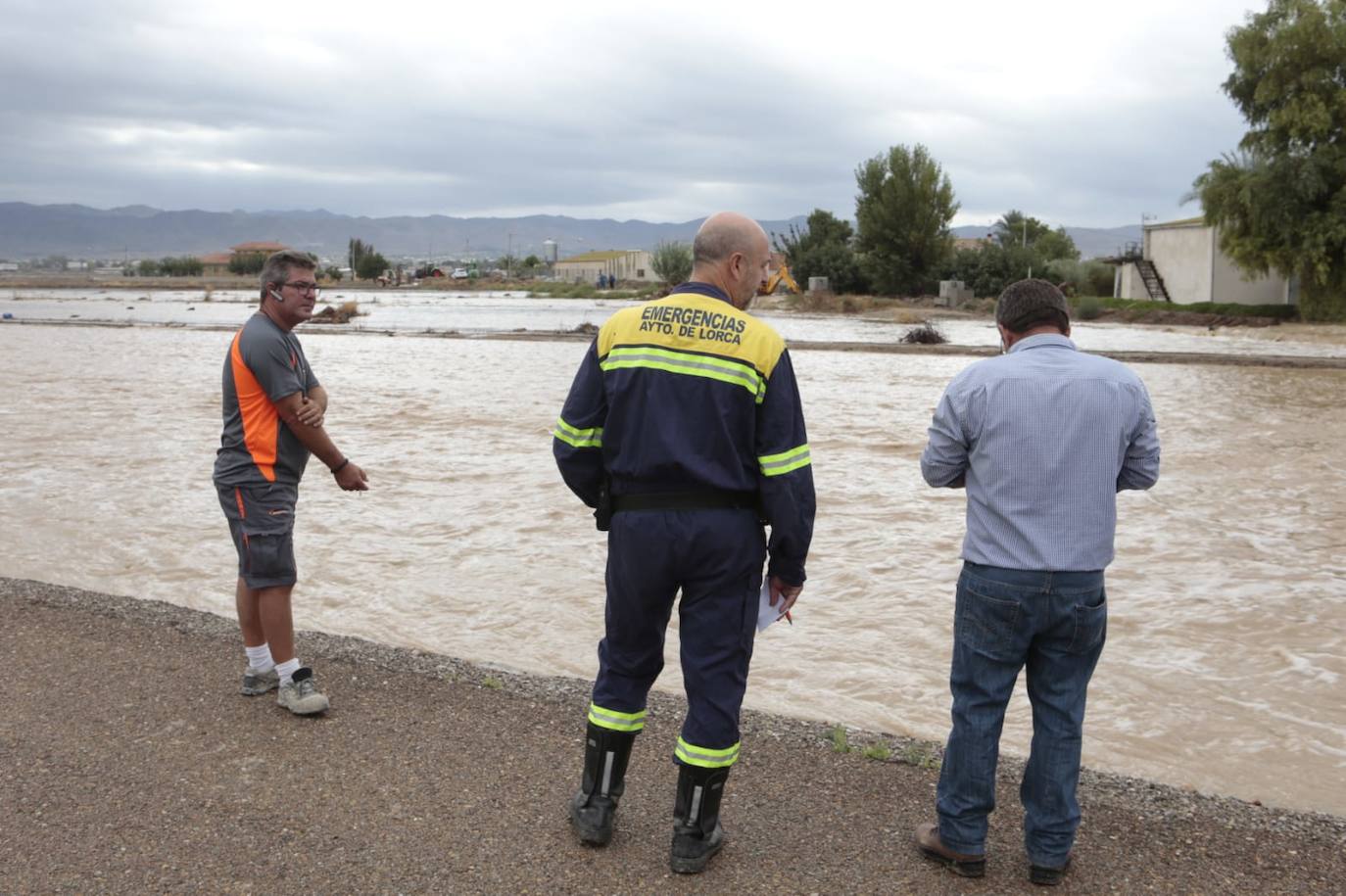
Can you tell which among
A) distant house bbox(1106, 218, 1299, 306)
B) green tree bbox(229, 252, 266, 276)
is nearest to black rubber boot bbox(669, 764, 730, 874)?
distant house bbox(1106, 218, 1299, 306)

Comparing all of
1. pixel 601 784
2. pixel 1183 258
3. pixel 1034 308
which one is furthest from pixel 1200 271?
pixel 601 784

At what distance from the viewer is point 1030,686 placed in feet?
11.8

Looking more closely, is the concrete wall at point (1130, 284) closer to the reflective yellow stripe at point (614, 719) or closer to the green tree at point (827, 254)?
the green tree at point (827, 254)

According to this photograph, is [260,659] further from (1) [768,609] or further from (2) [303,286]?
(1) [768,609]

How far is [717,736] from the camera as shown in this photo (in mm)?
3564

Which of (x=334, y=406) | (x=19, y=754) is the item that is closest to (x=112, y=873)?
(x=19, y=754)

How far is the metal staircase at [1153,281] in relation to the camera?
185 ft

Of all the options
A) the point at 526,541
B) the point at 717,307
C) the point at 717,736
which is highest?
the point at 717,307

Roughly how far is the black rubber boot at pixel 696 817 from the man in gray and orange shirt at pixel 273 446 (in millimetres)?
1876

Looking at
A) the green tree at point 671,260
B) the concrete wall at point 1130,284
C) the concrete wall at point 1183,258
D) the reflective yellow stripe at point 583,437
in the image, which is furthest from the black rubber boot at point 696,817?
the green tree at point 671,260

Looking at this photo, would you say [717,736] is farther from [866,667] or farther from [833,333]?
[833,333]

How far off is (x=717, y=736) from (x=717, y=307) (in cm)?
132

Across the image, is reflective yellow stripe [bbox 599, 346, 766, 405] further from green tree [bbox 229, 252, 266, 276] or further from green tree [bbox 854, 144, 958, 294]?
green tree [bbox 229, 252, 266, 276]

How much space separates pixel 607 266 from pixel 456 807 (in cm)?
16878
